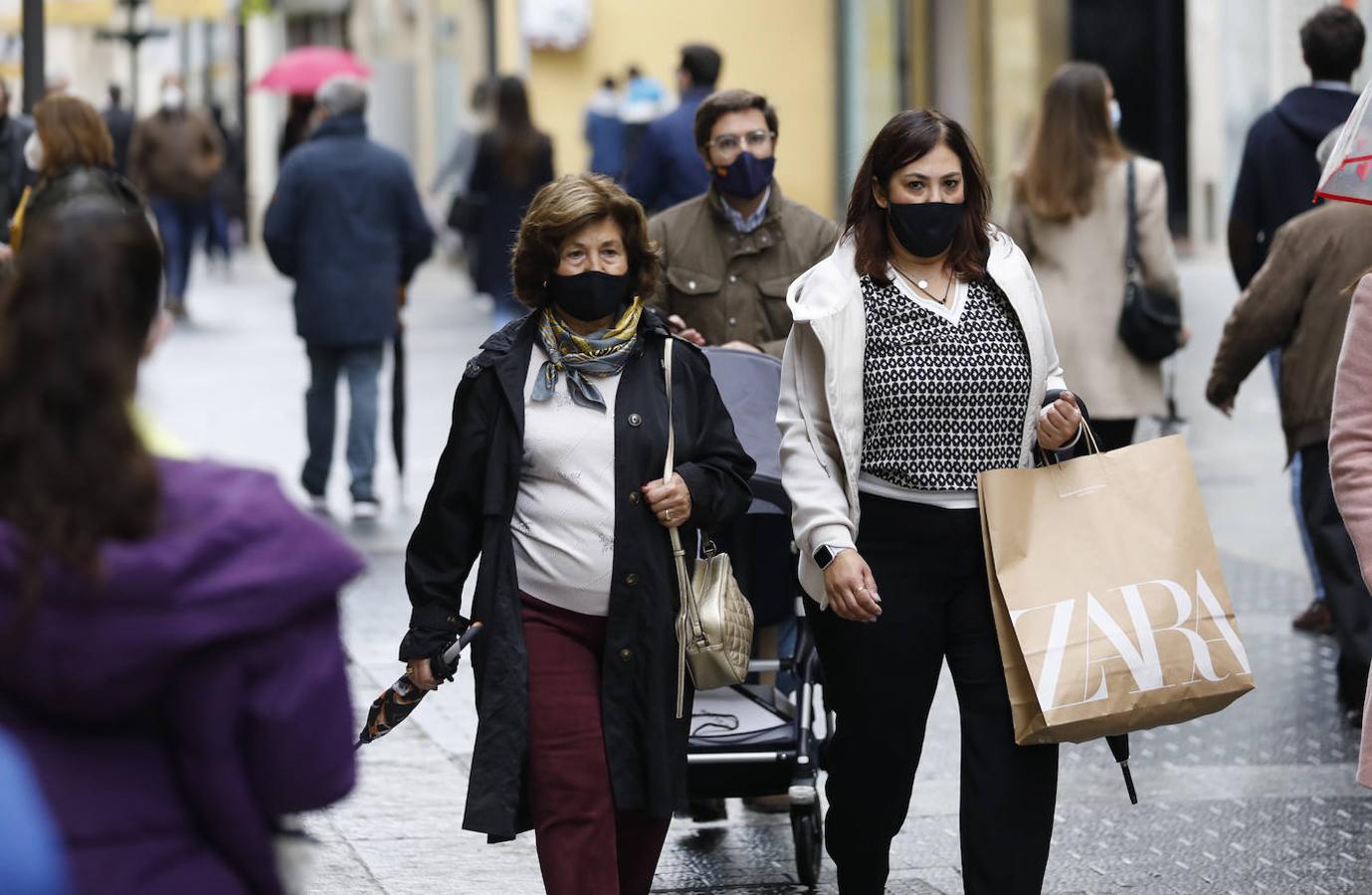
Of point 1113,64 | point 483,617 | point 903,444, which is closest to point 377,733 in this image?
point 483,617

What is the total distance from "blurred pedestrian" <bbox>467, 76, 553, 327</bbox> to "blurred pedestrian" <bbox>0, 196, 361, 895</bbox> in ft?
37.3

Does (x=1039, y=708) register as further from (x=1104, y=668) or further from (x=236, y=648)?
(x=236, y=648)

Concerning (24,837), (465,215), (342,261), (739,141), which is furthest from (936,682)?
(465,215)

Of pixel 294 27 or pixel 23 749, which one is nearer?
pixel 23 749

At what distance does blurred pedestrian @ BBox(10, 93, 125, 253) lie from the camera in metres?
9.17

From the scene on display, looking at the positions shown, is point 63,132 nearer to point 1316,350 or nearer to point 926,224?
point 1316,350

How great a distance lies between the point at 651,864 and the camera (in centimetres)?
454

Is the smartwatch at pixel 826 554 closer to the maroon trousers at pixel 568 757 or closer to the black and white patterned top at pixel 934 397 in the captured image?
the black and white patterned top at pixel 934 397

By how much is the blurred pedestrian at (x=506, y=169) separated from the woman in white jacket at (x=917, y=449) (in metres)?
9.44

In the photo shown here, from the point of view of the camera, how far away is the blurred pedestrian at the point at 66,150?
9172 mm

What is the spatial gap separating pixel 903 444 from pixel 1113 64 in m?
16.3

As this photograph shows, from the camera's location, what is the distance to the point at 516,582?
4.39 meters

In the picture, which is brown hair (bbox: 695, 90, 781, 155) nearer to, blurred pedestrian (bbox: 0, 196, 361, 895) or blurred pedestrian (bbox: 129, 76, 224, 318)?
blurred pedestrian (bbox: 0, 196, 361, 895)

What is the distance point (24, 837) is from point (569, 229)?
92.3 inches
